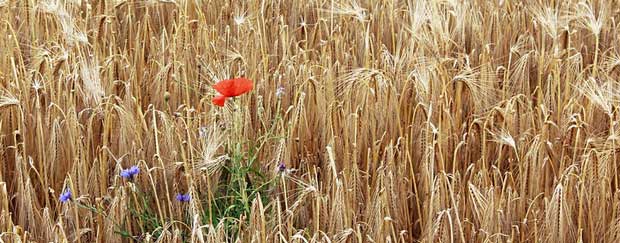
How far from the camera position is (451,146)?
86.6 inches

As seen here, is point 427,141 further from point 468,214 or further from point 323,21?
point 323,21

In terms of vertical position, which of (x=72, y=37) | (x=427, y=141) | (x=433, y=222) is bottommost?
(x=433, y=222)

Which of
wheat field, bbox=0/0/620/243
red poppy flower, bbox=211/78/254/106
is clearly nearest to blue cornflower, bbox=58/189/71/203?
wheat field, bbox=0/0/620/243

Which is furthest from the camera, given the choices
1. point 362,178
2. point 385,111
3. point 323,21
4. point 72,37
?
point 323,21

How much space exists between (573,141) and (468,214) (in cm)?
35

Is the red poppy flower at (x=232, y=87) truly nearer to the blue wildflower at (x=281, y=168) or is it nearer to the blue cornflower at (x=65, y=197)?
the blue wildflower at (x=281, y=168)

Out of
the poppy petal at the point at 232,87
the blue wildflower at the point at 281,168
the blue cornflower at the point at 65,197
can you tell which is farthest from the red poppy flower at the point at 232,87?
the blue cornflower at the point at 65,197

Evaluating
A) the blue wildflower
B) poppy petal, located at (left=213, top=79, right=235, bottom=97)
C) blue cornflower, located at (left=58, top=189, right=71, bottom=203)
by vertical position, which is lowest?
blue cornflower, located at (left=58, top=189, right=71, bottom=203)

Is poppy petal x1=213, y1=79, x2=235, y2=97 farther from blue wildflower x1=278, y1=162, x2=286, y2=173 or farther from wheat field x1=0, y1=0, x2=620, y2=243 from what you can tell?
blue wildflower x1=278, y1=162, x2=286, y2=173

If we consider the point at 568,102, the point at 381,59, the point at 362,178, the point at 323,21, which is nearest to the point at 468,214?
the point at 362,178

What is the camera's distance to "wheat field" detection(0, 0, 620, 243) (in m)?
1.91

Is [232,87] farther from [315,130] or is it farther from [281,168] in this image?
[315,130]

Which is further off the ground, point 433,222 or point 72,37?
point 72,37

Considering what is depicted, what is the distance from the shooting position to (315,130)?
230 centimetres
